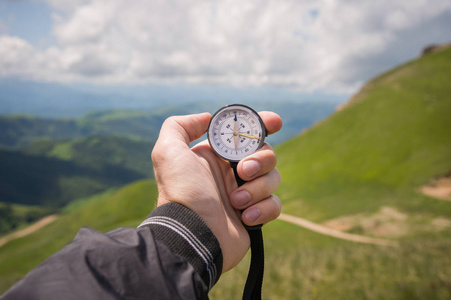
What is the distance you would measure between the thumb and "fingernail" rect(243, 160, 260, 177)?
76 centimetres

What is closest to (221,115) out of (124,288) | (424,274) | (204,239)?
(204,239)

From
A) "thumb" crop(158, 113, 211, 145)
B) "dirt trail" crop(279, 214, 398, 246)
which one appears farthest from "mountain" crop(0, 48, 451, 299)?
"thumb" crop(158, 113, 211, 145)

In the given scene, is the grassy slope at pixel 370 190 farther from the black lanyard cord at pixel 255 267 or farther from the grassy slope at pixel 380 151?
the black lanyard cord at pixel 255 267

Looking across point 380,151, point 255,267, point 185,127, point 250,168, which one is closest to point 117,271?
point 255,267

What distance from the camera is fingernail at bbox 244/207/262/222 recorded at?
2.94 m

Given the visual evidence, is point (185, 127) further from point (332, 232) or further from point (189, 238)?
point (332, 232)

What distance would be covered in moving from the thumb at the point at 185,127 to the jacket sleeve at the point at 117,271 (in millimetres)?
1387

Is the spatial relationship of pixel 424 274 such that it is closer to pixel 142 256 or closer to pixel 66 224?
pixel 142 256

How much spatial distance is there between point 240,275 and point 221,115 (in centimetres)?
479

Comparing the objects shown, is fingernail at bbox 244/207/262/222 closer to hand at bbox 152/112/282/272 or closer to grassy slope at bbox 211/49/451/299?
hand at bbox 152/112/282/272

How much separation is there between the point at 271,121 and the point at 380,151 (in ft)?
154

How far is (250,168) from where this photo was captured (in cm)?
300

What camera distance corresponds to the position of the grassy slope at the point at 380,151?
3288 centimetres

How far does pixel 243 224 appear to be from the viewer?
3094 millimetres
